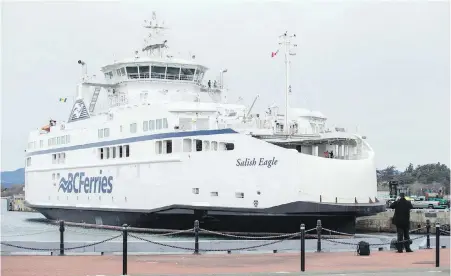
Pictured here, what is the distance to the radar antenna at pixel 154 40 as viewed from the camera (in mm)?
34594

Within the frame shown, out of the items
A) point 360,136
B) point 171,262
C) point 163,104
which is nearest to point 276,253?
point 171,262

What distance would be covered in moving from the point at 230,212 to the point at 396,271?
42.3 ft

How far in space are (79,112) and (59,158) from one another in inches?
114

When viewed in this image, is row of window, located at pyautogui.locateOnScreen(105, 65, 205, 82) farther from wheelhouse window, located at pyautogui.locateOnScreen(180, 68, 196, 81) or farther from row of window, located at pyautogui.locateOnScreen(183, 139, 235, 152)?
row of window, located at pyautogui.locateOnScreen(183, 139, 235, 152)

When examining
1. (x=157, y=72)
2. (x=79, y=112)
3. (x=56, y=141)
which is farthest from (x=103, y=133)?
(x=56, y=141)

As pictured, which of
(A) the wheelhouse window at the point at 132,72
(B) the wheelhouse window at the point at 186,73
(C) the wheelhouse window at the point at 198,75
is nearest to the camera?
(A) the wheelhouse window at the point at 132,72

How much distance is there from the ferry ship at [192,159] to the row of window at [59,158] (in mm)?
52

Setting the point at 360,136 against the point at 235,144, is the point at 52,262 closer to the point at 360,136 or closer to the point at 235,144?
the point at 235,144

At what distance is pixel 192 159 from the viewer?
2539 cm

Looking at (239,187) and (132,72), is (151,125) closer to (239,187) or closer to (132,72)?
(239,187)

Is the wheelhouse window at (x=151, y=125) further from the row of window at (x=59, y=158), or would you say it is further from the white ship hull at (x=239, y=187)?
the row of window at (x=59, y=158)

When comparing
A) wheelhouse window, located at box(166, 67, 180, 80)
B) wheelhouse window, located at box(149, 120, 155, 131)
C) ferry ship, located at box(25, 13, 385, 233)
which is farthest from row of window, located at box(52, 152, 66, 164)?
wheelhouse window, located at box(149, 120, 155, 131)

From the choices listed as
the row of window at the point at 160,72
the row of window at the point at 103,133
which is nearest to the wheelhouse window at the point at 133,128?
the row of window at the point at 103,133

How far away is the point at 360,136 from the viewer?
2509cm
